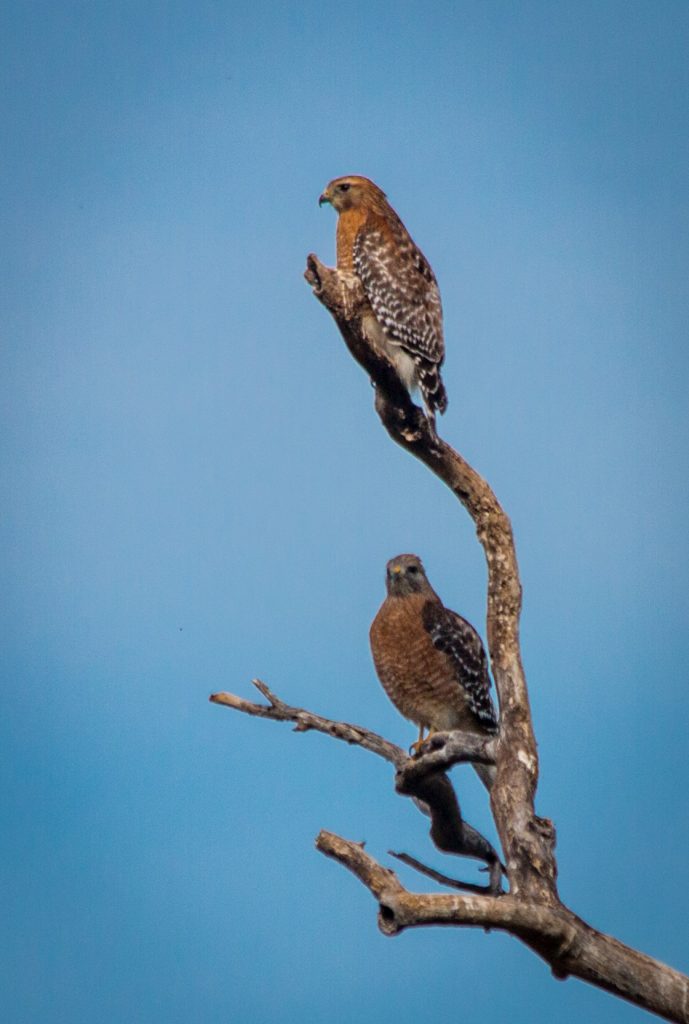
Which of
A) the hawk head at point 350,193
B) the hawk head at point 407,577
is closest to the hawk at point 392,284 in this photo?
the hawk head at point 350,193

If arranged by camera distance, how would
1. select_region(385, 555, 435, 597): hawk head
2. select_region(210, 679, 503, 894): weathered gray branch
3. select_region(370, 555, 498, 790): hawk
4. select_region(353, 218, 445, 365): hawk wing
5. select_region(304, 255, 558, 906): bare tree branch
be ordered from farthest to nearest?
1. select_region(385, 555, 435, 597): hawk head
2. select_region(370, 555, 498, 790): hawk
3. select_region(353, 218, 445, 365): hawk wing
4. select_region(210, 679, 503, 894): weathered gray branch
5. select_region(304, 255, 558, 906): bare tree branch

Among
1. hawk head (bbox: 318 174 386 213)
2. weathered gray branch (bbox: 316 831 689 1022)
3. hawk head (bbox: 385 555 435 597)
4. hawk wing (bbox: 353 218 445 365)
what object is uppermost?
hawk head (bbox: 318 174 386 213)

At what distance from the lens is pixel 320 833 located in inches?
129

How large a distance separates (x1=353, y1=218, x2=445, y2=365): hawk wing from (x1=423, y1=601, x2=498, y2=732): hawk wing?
84cm

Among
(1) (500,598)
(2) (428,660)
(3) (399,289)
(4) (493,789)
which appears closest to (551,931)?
(4) (493,789)

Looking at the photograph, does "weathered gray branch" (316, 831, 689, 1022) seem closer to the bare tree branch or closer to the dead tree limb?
the dead tree limb

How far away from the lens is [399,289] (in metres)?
4.37

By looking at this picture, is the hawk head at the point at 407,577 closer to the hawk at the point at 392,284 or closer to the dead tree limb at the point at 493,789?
the hawk at the point at 392,284

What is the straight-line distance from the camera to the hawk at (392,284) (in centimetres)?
434

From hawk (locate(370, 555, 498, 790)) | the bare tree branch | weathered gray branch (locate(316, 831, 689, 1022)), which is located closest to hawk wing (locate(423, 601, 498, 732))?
hawk (locate(370, 555, 498, 790))

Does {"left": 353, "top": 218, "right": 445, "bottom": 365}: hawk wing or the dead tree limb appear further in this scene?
{"left": 353, "top": 218, "right": 445, "bottom": 365}: hawk wing

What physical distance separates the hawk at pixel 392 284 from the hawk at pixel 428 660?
2.23ft

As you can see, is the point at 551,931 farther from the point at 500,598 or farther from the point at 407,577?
the point at 407,577

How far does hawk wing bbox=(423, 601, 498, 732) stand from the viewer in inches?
179
